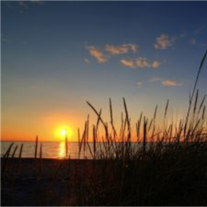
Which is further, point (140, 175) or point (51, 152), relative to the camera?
point (51, 152)

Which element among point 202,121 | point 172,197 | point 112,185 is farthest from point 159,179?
point 202,121

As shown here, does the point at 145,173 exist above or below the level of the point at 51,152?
below

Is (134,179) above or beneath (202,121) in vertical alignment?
beneath

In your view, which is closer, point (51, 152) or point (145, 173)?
point (145, 173)

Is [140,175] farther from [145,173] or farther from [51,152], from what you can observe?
[51,152]

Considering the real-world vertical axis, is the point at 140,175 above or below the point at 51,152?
below

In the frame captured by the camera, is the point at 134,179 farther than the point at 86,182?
No

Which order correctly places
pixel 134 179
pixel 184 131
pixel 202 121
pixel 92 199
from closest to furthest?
1. pixel 134 179
2. pixel 92 199
3. pixel 184 131
4. pixel 202 121

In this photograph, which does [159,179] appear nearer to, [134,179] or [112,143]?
[134,179]

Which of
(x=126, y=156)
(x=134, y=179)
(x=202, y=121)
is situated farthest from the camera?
(x=202, y=121)

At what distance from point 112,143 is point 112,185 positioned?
465 millimetres

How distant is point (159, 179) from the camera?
195cm

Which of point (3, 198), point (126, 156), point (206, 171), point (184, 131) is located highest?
point (184, 131)

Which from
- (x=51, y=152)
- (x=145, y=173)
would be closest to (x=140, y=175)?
(x=145, y=173)
